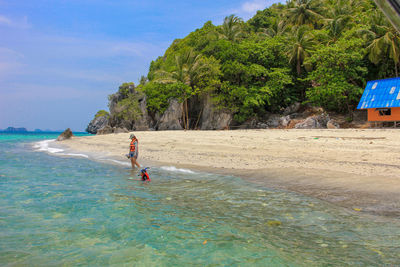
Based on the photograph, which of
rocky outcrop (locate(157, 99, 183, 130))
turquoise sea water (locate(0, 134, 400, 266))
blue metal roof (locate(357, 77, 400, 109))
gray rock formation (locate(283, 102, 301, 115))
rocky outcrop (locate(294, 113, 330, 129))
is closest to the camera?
turquoise sea water (locate(0, 134, 400, 266))

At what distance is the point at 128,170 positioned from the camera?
10.5 meters

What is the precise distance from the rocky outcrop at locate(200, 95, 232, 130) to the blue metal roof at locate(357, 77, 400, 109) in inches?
503

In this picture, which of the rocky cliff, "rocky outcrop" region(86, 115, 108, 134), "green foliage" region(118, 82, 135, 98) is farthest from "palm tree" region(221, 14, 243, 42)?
"rocky outcrop" region(86, 115, 108, 134)

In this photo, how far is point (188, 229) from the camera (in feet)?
14.4

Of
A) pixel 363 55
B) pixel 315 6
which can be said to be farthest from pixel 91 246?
pixel 315 6

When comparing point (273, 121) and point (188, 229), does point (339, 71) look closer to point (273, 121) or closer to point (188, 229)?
point (273, 121)

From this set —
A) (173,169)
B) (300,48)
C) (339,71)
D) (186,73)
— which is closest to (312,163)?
(173,169)

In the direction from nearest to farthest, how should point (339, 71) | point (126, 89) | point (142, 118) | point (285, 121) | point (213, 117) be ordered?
point (339, 71) < point (285, 121) < point (213, 117) < point (142, 118) < point (126, 89)

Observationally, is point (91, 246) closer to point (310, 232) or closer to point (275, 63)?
point (310, 232)

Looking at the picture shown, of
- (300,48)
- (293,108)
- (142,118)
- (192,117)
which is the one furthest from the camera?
(142,118)

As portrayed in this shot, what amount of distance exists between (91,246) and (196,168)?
6.27 m

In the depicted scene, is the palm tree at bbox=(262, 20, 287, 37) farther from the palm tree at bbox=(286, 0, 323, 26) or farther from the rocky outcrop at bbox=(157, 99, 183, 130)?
the rocky outcrop at bbox=(157, 99, 183, 130)

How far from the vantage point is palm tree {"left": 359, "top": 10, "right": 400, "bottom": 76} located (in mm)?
22531

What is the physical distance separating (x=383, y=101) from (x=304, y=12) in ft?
81.9
